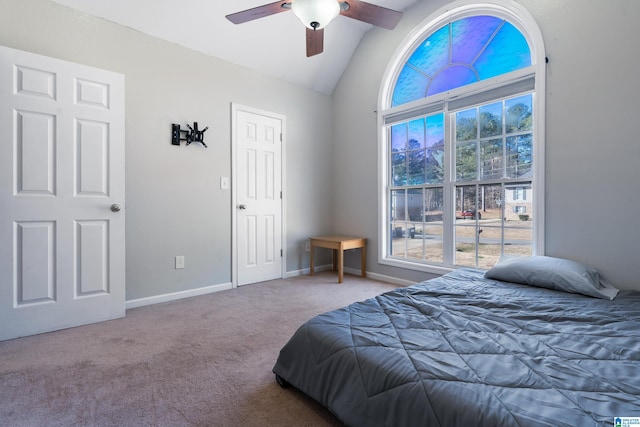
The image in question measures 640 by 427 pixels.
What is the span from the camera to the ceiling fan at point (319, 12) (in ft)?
6.02

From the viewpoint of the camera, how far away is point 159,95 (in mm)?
2922

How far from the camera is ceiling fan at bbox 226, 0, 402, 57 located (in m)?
1.83

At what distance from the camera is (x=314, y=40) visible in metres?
2.28

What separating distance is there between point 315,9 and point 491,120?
2.00 meters

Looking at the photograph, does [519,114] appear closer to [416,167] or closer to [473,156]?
[473,156]

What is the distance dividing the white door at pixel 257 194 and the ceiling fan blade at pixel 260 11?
1.42 metres

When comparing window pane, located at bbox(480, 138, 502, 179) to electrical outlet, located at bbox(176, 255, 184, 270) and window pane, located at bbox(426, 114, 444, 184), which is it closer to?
window pane, located at bbox(426, 114, 444, 184)

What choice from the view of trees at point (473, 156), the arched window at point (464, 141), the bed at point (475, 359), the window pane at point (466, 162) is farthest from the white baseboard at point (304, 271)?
the bed at point (475, 359)

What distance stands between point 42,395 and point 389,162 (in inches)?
140

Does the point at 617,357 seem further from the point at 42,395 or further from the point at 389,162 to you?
the point at 389,162

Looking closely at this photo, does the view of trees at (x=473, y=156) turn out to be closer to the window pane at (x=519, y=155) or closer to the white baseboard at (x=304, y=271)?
the window pane at (x=519, y=155)

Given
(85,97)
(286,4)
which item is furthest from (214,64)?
(286,4)

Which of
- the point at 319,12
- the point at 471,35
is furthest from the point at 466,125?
the point at 319,12

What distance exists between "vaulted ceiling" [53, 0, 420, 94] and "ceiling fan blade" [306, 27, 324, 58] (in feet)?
3.50
